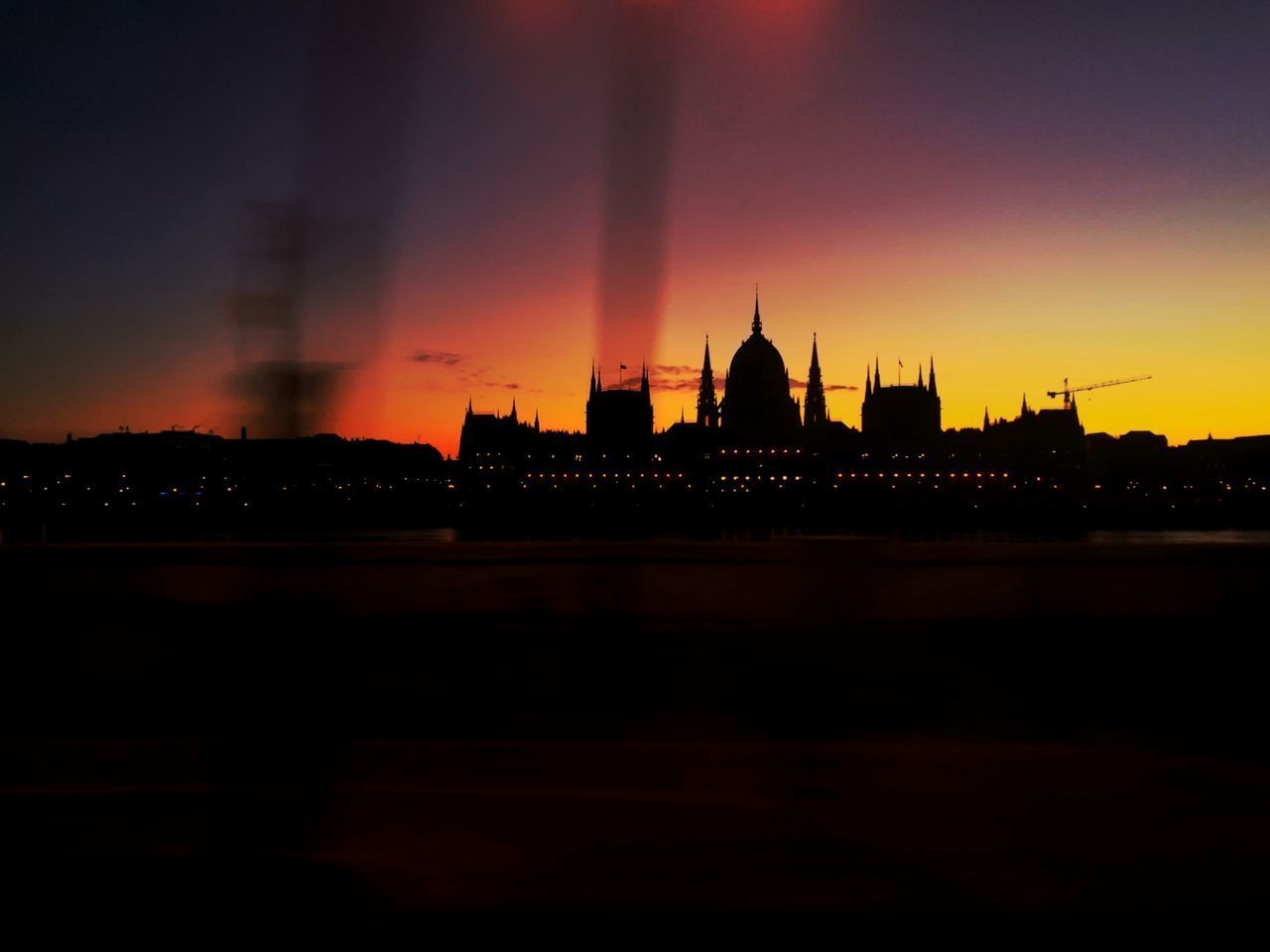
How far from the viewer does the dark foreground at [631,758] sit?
3.98 meters

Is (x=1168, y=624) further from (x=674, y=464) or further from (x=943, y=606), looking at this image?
(x=674, y=464)

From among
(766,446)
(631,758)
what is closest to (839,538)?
(631,758)

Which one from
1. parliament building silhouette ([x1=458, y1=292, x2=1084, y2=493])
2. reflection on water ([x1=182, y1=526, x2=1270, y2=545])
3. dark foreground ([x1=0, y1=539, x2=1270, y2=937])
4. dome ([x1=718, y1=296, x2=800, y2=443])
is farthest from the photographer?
dome ([x1=718, y1=296, x2=800, y2=443])

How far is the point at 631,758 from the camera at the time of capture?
5758mm

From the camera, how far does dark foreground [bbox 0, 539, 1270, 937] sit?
3.98 metres

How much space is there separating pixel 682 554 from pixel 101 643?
10.6 m

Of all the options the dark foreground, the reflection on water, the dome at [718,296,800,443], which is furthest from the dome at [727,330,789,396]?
the dark foreground

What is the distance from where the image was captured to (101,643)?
9.72 m

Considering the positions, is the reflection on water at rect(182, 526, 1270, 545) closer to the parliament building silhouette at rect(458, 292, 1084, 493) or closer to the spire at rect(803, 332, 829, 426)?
the parliament building silhouette at rect(458, 292, 1084, 493)

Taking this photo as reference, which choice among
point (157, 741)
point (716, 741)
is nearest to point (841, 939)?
point (716, 741)

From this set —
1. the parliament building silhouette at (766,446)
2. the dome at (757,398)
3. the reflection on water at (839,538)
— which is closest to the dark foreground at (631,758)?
the reflection on water at (839,538)

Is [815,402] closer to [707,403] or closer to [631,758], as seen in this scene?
[707,403]

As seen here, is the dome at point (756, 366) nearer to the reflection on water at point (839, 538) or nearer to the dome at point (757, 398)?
the dome at point (757, 398)

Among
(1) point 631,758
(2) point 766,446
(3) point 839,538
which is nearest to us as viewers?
(1) point 631,758
